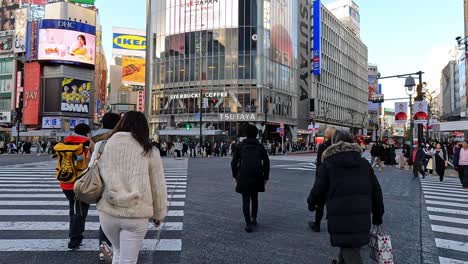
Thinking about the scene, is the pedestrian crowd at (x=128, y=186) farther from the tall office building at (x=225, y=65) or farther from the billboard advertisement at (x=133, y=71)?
the billboard advertisement at (x=133, y=71)

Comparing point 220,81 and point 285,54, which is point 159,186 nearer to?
point 220,81

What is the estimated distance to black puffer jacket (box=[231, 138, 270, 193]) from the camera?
6348 millimetres

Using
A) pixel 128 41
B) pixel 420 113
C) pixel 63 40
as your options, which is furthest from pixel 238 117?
pixel 128 41

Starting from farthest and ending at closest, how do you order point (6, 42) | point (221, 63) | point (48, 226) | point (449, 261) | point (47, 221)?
point (6, 42) → point (221, 63) → point (47, 221) → point (48, 226) → point (449, 261)

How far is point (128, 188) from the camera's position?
3.00m

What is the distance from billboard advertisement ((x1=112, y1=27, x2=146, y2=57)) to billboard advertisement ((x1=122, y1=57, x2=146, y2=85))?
728 centimetres

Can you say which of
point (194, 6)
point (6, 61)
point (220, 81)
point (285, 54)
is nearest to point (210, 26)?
point (194, 6)

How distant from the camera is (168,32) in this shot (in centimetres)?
5888

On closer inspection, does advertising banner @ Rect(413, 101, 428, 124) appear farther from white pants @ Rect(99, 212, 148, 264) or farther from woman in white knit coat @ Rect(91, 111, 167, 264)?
white pants @ Rect(99, 212, 148, 264)

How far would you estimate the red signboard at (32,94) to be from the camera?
65188 mm

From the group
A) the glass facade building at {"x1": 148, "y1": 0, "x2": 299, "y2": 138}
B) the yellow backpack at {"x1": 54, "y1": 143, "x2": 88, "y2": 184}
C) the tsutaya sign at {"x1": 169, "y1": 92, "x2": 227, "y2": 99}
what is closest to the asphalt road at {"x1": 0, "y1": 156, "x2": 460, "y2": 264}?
→ the yellow backpack at {"x1": 54, "y1": 143, "x2": 88, "y2": 184}

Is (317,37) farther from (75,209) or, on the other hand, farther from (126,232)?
(126,232)

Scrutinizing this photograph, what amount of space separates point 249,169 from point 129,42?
82.6m

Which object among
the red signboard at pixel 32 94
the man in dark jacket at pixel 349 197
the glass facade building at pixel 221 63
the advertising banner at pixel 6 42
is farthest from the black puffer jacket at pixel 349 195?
the advertising banner at pixel 6 42
